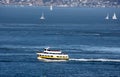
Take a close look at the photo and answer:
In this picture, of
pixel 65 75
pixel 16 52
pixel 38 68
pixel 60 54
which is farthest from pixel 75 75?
pixel 16 52

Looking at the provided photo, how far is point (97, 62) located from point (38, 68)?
17.3 meters

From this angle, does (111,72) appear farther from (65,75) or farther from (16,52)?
(16,52)

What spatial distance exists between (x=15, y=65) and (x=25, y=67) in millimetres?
4068

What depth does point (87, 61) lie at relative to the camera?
17475cm

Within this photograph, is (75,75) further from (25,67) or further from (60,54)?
(60,54)

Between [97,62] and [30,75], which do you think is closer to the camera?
[30,75]

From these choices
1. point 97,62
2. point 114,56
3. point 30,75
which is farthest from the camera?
point 114,56

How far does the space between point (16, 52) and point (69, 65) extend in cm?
2726

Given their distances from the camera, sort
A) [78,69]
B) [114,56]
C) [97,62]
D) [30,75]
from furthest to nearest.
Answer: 1. [114,56]
2. [97,62]
3. [78,69]
4. [30,75]

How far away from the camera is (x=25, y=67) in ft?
537

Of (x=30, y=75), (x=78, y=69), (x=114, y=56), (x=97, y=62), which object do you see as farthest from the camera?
(x=114, y=56)

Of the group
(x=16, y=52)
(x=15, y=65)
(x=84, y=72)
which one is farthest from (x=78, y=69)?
(x=16, y=52)

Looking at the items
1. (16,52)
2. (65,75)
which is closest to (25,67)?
(65,75)

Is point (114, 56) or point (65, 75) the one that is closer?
point (65, 75)
